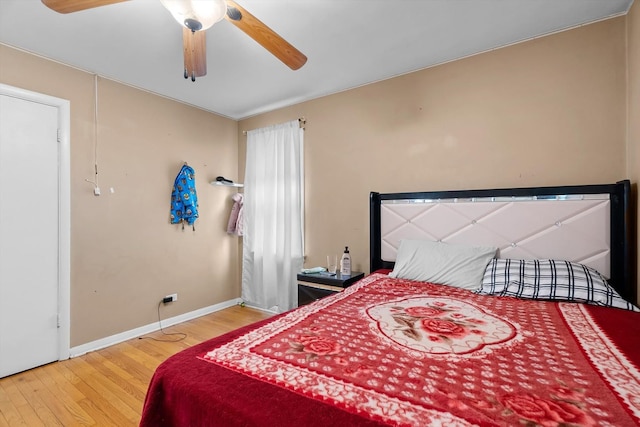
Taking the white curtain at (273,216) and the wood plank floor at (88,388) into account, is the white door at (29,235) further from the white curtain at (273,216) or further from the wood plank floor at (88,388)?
the white curtain at (273,216)

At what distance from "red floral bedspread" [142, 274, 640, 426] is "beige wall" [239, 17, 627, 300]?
1134mm

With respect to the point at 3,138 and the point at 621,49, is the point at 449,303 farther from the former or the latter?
the point at 3,138

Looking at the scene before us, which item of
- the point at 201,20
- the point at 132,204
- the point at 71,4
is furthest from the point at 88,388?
the point at 201,20

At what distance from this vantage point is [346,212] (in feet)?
10.3

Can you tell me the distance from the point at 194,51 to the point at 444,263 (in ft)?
7.28

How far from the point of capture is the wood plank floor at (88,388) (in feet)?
5.88

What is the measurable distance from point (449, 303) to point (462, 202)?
1030 mm

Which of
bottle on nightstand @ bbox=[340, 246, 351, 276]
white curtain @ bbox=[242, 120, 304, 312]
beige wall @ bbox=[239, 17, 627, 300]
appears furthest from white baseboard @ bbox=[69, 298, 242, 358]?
bottle on nightstand @ bbox=[340, 246, 351, 276]

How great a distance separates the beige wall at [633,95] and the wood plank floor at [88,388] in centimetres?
346

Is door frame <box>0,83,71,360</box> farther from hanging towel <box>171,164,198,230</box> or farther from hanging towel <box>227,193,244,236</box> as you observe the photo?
hanging towel <box>227,193,244,236</box>

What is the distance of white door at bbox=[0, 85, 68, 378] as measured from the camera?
88.6 inches

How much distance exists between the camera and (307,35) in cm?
218

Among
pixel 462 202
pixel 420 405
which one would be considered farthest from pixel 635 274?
pixel 420 405

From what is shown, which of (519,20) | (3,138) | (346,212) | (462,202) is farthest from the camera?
(346,212)
